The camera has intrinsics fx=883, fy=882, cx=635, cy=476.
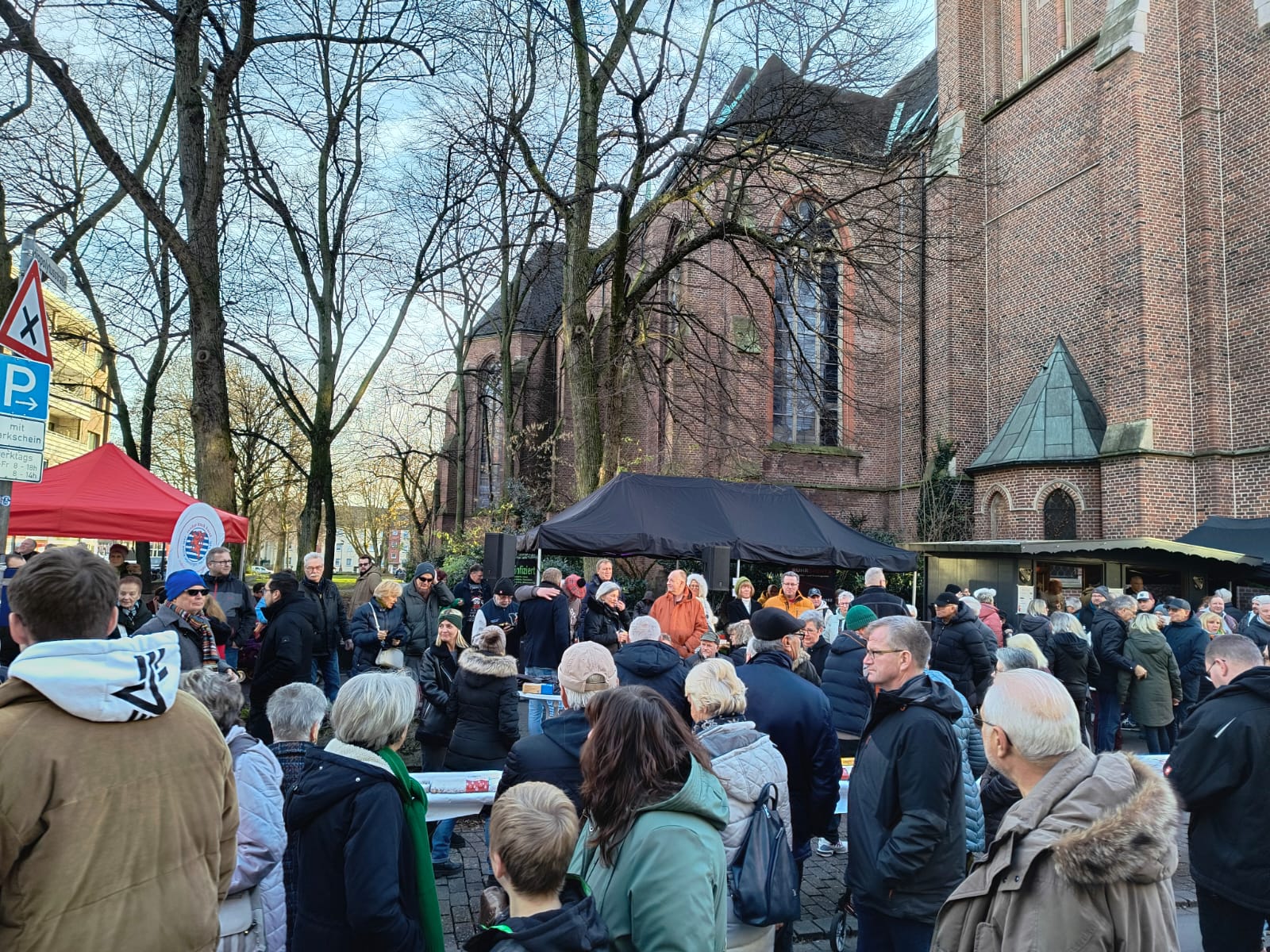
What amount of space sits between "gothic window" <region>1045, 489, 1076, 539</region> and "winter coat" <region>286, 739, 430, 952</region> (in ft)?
60.3

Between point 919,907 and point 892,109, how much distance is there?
2946cm

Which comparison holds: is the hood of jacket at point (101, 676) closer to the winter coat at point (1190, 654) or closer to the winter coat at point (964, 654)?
the winter coat at point (964, 654)

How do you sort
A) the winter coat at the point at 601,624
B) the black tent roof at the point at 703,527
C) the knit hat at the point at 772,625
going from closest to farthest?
the knit hat at the point at 772,625 < the winter coat at the point at 601,624 < the black tent roof at the point at 703,527

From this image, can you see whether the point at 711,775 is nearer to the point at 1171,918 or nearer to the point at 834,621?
the point at 1171,918

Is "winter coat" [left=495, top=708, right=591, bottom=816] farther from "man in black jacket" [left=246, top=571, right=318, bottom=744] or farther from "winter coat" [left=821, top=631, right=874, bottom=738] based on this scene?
"man in black jacket" [left=246, top=571, right=318, bottom=744]

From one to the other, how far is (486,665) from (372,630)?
327 cm

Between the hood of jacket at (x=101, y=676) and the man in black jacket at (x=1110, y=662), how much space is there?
9.07 meters

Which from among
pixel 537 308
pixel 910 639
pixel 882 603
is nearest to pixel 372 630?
pixel 882 603

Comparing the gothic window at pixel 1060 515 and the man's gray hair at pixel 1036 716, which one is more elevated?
the gothic window at pixel 1060 515

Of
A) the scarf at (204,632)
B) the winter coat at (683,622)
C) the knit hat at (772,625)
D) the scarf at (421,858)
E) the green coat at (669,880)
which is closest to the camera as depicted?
the green coat at (669,880)

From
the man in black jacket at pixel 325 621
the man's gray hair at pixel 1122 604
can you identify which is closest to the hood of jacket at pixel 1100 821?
the man in black jacket at pixel 325 621

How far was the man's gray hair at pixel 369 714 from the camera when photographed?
295 cm

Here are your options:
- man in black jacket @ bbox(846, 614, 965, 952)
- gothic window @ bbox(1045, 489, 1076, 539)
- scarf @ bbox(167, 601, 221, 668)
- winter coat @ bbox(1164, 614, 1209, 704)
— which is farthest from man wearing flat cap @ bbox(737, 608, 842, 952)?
gothic window @ bbox(1045, 489, 1076, 539)

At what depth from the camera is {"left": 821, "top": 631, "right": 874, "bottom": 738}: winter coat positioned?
6.29 m
